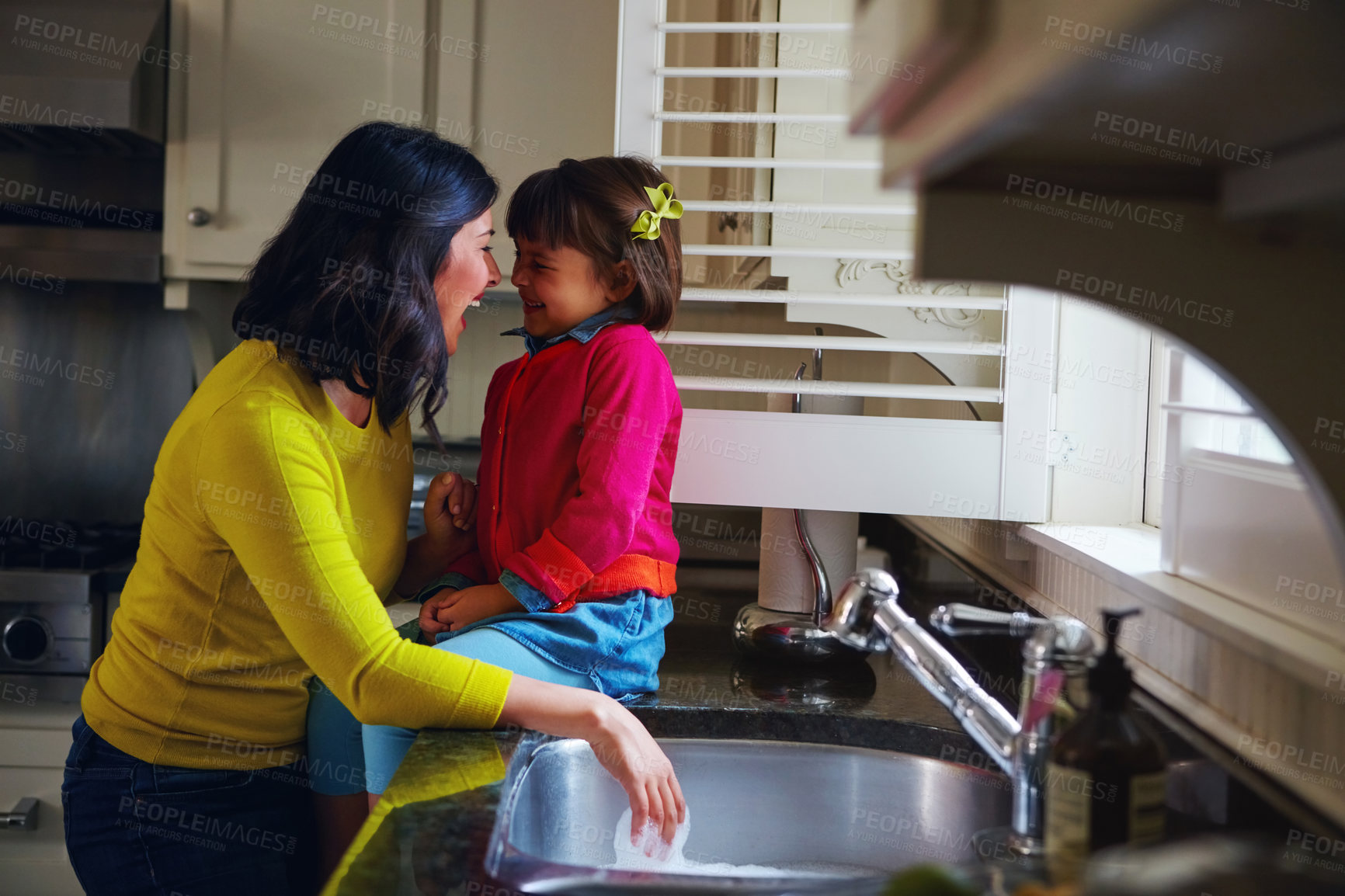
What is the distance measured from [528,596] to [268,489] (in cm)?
29

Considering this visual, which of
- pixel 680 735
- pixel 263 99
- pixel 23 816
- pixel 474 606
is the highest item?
pixel 263 99

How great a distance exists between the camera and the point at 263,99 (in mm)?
2123

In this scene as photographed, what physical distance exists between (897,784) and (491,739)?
15.7 inches

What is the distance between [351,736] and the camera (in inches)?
44.1

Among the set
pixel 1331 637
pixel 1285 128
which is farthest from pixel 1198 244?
pixel 1331 637

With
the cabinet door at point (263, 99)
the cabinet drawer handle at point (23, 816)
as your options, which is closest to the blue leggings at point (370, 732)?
the cabinet drawer handle at point (23, 816)

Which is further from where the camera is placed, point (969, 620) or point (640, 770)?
point (640, 770)

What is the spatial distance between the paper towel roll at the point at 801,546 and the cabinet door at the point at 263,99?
1.25 metres

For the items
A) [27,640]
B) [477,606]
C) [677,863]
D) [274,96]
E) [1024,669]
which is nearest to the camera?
[1024,669]

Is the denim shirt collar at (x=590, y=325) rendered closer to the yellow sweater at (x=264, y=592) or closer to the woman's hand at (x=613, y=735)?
the yellow sweater at (x=264, y=592)

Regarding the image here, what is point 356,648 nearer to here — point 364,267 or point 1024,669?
point 364,267

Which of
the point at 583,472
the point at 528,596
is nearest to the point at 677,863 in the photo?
the point at 528,596

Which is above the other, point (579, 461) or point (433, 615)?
point (579, 461)

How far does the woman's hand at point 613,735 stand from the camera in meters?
0.86
